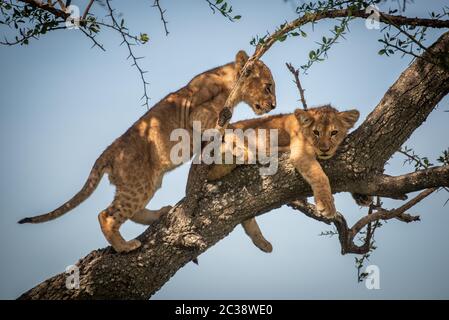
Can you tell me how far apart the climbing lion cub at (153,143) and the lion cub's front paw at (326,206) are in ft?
6.32

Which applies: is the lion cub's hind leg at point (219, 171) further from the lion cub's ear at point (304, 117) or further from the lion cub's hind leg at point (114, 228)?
the lion cub's ear at point (304, 117)

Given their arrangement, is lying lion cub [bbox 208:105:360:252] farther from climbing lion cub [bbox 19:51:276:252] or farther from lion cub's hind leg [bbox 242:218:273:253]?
climbing lion cub [bbox 19:51:276:252]

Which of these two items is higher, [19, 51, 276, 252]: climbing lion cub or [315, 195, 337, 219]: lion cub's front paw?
[19, 51, 276, 252]: climbing lion cub

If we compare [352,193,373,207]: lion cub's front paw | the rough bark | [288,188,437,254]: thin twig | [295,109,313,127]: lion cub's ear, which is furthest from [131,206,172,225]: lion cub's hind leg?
[352,193,373,207]: lion cub's front paw

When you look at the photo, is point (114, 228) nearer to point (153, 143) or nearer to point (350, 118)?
point (153, 143)

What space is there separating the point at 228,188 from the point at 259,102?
239 centimetres

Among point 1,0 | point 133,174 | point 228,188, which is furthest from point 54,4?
→ point 228,188

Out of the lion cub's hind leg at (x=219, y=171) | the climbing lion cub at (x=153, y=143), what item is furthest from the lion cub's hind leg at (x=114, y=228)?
the lion cub's hind leg at (x=219, y=171)

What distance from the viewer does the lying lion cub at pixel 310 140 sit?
581cm

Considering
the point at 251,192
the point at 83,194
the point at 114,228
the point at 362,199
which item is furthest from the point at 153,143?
the point at 362,199

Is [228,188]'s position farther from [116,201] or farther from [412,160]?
[412,160]

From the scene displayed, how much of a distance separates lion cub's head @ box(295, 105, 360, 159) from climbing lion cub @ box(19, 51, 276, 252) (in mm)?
974

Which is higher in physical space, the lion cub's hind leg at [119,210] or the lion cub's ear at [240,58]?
the lion cub's ear at [240,58]

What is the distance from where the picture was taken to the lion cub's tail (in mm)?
6328
